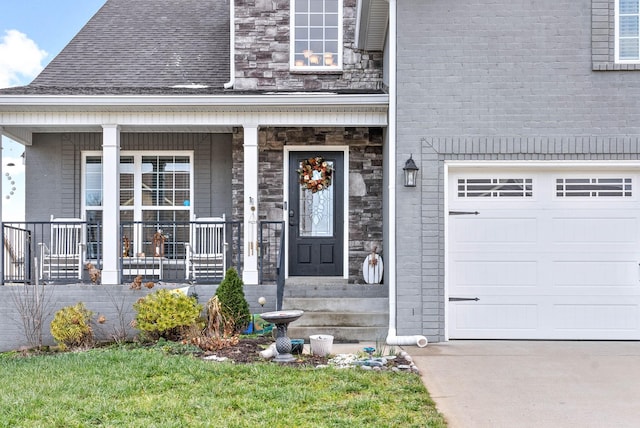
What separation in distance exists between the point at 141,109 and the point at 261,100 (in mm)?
1792

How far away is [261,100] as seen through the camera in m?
8.90

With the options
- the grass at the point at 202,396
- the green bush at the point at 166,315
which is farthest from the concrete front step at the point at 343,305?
the grass at the point at 202,396

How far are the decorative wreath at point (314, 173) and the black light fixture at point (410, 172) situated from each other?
2.60m

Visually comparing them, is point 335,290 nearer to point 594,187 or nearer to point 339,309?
point 339,309

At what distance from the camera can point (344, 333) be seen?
8.05 meters

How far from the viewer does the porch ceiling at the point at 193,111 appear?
884 cm

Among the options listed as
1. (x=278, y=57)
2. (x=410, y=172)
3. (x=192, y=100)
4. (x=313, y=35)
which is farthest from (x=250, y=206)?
(x=313, y=35)

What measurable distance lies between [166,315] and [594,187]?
5825 millimetres

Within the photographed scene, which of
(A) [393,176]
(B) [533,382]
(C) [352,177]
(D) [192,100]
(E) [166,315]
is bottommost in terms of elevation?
(B) [533,382]

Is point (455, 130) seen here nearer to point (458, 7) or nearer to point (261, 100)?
point (458, 7)

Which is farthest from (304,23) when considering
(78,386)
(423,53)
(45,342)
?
(78,386)

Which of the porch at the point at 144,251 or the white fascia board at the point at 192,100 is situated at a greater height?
the white fascia board at the point at 192,100

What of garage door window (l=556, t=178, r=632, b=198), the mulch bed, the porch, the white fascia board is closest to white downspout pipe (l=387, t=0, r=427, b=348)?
the white fascia board

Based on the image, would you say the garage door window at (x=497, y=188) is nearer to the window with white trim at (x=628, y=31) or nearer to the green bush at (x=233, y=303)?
the window with white trim at (x=628, y=31)
